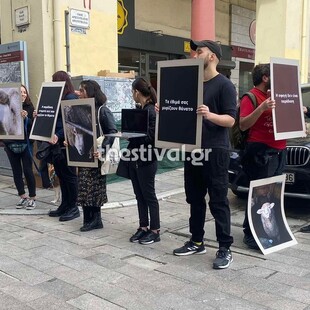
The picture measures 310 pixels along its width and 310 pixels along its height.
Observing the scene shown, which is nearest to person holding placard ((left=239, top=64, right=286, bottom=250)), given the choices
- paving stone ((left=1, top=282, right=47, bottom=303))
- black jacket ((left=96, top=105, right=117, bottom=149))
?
black jacket ((left=96, top=105, right=117, bottom=149))

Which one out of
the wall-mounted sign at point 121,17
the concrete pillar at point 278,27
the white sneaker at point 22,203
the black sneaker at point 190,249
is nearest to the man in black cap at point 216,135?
the black sneaker at point 190,249

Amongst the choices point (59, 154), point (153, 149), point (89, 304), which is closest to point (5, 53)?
point (59, 154)

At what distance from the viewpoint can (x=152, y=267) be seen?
3.89 m

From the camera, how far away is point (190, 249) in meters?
4.18

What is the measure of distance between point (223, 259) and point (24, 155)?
326 centimetres

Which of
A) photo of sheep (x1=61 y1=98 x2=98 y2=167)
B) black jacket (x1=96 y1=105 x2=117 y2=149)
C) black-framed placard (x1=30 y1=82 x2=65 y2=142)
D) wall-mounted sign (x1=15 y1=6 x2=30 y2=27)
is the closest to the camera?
photo of sheep (x1=61 y1=98 x2=98 y2=167)

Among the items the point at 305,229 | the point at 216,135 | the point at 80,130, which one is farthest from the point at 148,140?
the point at 305,229

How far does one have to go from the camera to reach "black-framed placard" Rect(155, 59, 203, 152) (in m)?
3.63

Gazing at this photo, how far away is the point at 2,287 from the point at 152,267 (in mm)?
1265

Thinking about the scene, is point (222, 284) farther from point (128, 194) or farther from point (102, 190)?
point (128, 194)

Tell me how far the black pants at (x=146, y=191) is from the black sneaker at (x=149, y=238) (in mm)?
66

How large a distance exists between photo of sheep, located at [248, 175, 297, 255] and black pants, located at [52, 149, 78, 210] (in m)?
2.33

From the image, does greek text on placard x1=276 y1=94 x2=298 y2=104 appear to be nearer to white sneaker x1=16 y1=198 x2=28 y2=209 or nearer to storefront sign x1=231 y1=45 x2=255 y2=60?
white sneaker x1=16 y1=198 x2=28 y2=209

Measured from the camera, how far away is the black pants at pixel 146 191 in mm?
4457
